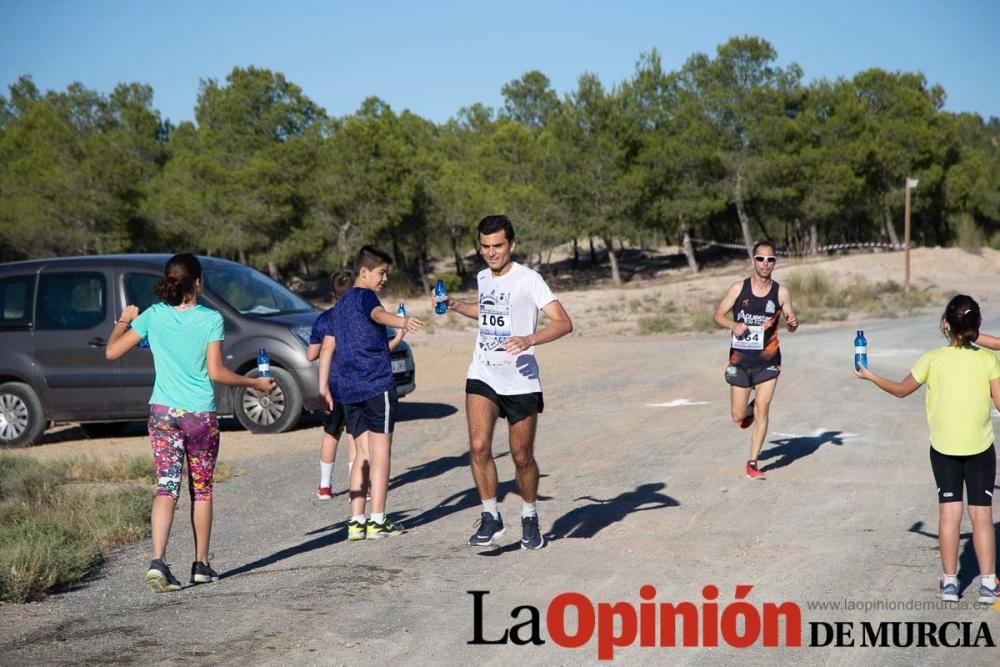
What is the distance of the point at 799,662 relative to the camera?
16.4ft

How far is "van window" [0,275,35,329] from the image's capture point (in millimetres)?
13203

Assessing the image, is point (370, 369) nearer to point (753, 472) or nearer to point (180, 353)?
point (180, 353)

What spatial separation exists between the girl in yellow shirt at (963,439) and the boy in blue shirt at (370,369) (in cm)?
334

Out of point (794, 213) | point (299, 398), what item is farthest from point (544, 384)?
point (794, 213)

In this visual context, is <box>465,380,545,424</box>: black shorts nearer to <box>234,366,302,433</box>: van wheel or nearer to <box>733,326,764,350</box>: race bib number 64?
<box>733,326,764,350</box>: race bib number 64

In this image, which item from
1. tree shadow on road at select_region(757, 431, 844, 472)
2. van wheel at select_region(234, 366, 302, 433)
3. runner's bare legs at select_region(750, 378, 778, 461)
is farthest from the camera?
van wheel at select_region(234, 366, 302, 433)

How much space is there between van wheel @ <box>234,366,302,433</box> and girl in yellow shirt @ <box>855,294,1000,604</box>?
323 inches

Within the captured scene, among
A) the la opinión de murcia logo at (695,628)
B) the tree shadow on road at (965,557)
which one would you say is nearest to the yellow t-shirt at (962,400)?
the tree shadow on road at (965,557)

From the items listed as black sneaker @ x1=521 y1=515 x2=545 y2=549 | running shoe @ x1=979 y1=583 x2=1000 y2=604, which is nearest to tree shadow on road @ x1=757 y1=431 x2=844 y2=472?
black sneaker @ x1=521 y1=515 x2=545 y2=549

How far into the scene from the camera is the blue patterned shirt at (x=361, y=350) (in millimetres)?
7605

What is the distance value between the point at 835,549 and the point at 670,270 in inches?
2240

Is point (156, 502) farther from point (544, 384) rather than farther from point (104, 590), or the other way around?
point (544, 384)

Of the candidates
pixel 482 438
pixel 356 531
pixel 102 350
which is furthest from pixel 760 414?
pixel 102 350

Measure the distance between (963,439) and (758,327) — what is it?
407 centimetres
